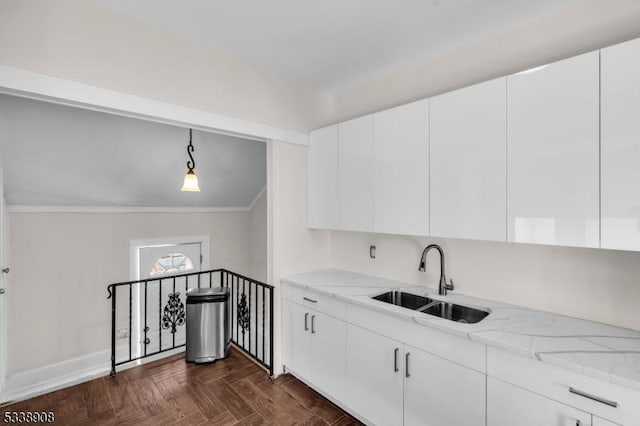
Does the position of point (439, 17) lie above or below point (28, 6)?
above

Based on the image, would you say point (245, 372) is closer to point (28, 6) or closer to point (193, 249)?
point (193, 249)

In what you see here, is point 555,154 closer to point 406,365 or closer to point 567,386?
point 567,386

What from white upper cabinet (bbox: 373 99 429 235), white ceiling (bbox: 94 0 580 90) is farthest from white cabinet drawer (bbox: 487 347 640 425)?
white ceiling (bbox: 94 0 580 90)

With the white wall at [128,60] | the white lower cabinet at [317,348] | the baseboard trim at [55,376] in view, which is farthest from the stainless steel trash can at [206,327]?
the white wall at [128,60]

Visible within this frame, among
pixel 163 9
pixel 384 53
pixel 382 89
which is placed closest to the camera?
pixel 163 9

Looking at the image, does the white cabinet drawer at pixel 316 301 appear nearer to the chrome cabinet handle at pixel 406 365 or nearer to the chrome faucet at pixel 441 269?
the chrome cabinet handle at pixel 406 365

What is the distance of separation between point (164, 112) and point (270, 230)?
125 centimetres

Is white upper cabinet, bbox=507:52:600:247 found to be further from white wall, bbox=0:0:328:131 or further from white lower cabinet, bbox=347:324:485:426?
white wall, bbox=0:0:328:131

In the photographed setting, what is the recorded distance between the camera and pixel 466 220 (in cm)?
186

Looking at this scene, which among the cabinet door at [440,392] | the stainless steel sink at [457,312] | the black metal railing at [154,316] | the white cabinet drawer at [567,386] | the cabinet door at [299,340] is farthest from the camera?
the black metal railing at [154,316]

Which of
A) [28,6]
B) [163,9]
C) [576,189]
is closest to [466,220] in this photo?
[576,189]

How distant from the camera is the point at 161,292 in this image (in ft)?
12.6

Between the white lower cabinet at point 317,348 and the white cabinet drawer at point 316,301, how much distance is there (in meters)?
0.04

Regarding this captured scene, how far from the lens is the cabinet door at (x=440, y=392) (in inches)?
61.2
